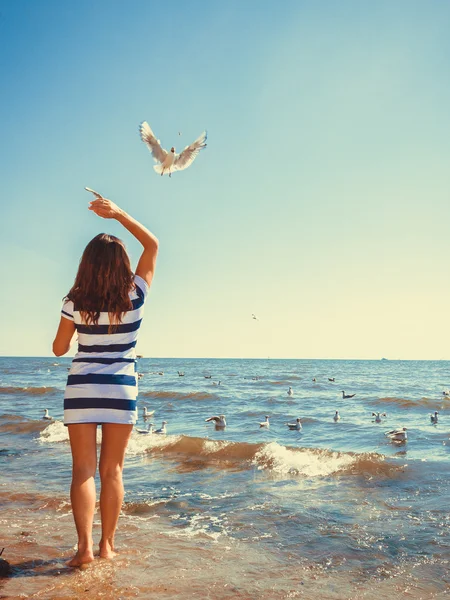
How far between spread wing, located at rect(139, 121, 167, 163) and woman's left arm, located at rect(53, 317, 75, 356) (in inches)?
200

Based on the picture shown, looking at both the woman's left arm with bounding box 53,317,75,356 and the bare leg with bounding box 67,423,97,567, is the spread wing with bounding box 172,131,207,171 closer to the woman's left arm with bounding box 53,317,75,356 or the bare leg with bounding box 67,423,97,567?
the woman's left arm with bounding box 53,317,75,356

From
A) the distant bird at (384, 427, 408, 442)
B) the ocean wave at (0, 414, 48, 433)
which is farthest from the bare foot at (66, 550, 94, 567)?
the ocean wave at (0, 414, 48, 433)

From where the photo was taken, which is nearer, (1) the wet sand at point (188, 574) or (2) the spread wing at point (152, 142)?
(1) the wet sand at point (188, 574)

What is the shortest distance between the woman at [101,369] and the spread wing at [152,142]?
15.9 ft

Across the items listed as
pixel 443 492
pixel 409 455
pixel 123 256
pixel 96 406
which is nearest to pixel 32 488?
pixel 96 406

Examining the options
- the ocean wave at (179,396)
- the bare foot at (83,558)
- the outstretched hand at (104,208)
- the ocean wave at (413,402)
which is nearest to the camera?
the bare foot at (83,558)

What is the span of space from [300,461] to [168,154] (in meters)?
5.27

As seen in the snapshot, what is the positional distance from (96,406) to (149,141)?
578cm

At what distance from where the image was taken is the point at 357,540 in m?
4.13

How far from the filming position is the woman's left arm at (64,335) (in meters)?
3.10

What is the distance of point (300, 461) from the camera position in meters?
7.85

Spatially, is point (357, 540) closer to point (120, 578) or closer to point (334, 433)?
point (120, 578)

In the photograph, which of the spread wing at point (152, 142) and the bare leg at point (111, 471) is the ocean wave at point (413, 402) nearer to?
the spread wing at point (152, 142)

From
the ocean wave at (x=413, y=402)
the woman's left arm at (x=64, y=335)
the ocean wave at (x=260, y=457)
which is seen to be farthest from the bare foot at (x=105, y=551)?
the ocean wave at (x=413, y=402)
